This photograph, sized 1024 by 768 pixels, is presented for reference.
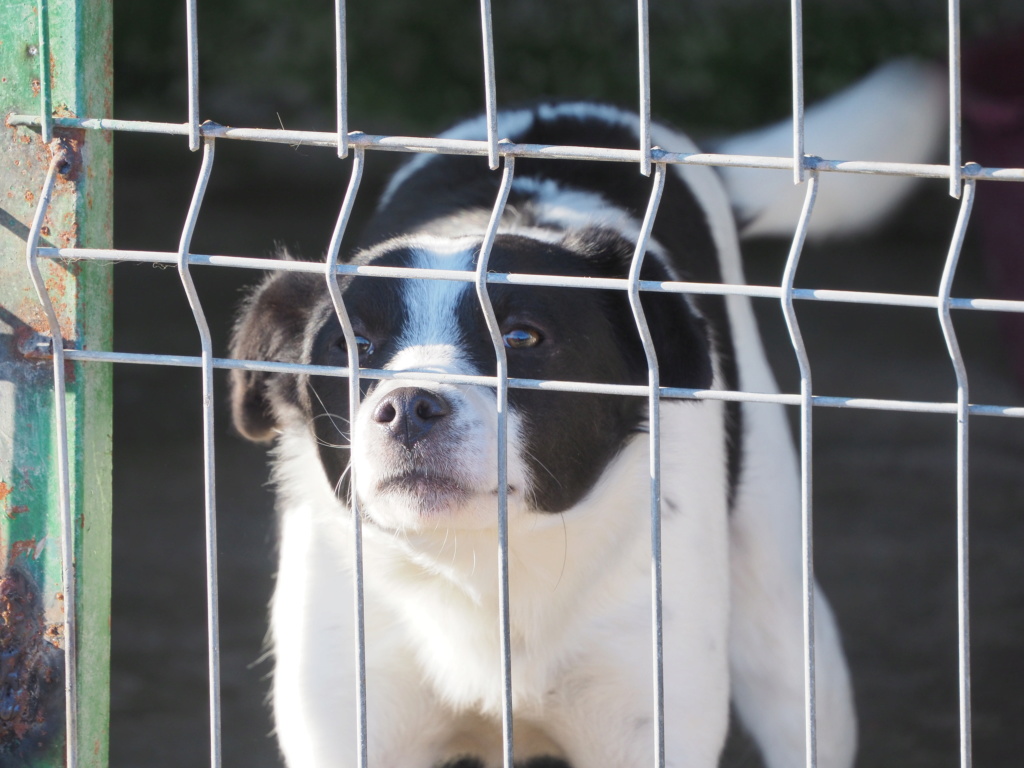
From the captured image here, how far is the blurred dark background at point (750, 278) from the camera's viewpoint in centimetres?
353

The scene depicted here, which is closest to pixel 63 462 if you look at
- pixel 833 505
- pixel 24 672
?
pixel 24 672

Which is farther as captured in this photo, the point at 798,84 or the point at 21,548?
the point at 21,548

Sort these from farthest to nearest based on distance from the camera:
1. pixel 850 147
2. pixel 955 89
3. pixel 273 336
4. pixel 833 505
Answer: pixel 833 505
pixel 850 147
pixel 273 336
pixel 955 89

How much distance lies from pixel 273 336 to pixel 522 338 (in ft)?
1.90

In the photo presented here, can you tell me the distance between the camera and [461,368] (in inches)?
78.4

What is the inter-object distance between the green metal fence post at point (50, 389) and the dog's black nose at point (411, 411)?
0.44 metres

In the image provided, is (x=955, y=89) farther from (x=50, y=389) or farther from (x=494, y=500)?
(x=50, y=389)

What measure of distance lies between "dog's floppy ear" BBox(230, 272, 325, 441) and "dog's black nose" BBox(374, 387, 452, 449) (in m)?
0.65

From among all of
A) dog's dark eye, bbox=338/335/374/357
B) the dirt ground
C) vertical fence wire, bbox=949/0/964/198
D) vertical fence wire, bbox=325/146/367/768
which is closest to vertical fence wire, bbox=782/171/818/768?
vertical fence wire, bbox=949/0/964/198

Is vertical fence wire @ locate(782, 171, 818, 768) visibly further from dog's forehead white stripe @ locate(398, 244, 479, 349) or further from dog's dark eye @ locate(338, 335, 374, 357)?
dog's dark eye @ locate(338, 335, 374, 357)

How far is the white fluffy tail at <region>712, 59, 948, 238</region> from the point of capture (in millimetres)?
3514

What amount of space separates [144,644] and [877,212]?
2516 mm

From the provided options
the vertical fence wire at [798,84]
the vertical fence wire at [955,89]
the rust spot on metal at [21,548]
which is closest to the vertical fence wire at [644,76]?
the vertical fence wire at [798,84]

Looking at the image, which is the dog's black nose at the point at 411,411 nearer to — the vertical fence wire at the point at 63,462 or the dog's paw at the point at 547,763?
the vertical fence wire at the point at 63,462
